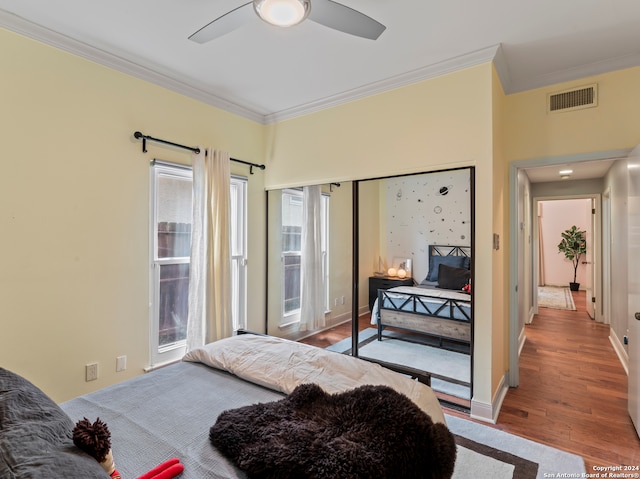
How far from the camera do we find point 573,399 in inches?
108

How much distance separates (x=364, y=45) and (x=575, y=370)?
3.69 metres

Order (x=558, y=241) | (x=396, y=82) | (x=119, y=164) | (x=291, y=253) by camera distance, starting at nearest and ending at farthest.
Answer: (x=119, y=164)
(x=396, y=82)
(x=291, y=253)
(x=558, y=241)

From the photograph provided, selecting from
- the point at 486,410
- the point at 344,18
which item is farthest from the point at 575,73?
the point at 486,410

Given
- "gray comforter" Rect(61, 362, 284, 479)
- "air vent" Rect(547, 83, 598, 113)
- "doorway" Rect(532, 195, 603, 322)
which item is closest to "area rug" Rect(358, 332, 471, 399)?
"gray comforter" Rect(61, 362, 284, 479)

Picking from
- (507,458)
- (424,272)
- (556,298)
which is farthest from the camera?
(556,298)

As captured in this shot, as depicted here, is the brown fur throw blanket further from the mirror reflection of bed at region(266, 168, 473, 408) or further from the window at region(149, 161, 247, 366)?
the window at region(149, 161, 247, 366)

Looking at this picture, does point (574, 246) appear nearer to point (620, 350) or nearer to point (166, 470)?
point (620, 350)

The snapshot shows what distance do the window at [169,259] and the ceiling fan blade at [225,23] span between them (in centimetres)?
→ 129

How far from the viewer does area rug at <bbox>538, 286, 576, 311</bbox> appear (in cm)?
630

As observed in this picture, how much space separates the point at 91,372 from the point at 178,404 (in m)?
1.33

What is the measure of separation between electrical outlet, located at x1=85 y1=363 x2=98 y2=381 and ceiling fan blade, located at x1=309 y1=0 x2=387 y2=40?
2685mm

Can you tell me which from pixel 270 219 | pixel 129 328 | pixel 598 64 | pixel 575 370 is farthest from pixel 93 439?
pixel 575 370

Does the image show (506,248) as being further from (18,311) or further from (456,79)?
(18,311)

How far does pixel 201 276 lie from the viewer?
2.94m
